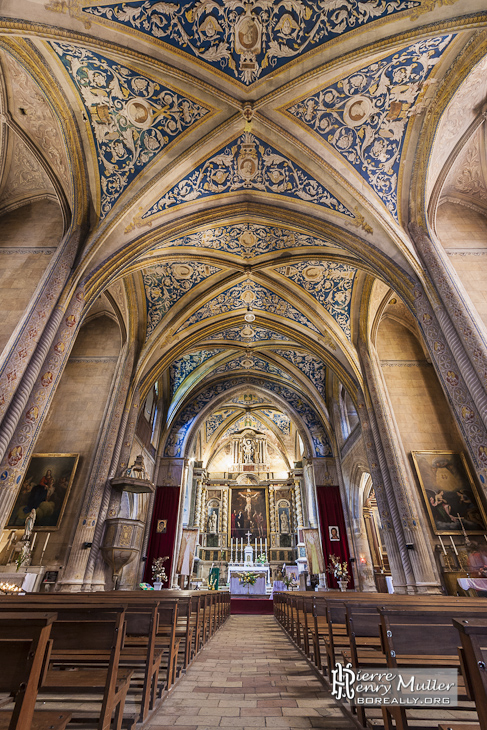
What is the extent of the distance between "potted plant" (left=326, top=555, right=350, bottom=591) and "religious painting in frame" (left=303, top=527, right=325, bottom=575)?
0.90 meters

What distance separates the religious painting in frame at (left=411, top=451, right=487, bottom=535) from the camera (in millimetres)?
8594

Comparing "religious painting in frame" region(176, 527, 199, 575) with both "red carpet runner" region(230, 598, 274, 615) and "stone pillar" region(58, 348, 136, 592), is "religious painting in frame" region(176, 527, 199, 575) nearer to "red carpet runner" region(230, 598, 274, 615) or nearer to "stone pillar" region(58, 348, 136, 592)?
"red carpet runner" region(230, 598, 274, 615)

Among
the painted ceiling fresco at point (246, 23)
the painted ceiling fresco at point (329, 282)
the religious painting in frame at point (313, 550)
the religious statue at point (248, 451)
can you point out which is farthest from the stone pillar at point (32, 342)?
the religious statue at point (248, 451)

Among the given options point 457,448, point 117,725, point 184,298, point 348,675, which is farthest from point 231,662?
point 184,298

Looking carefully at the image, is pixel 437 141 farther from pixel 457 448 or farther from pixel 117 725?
pixel 117 725

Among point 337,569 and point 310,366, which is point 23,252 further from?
point 337,569

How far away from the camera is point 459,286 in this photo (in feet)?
21.2

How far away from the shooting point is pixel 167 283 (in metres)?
12.0

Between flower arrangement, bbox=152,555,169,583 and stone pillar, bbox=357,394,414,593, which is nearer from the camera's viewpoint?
stone pillar, bbox=357,394,414,593

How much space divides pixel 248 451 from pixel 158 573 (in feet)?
41.9

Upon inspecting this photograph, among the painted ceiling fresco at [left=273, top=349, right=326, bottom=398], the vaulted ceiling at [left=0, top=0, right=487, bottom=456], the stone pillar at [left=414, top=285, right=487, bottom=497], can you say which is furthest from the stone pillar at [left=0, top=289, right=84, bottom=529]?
the painted ceiling fresco at [left=273, top=349, right=326, bottom=398]

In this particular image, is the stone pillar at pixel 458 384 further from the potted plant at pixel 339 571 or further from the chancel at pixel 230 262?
the potted plant at pixel 339 571

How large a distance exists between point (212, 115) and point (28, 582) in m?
10.7

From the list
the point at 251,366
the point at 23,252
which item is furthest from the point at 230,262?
the point at 251,366
